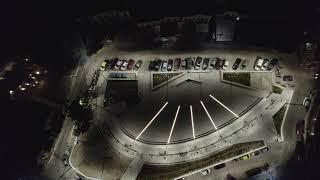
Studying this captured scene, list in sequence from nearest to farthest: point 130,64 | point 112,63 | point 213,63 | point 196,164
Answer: point 196,164, point 213,63, point 130,64, point 112,63

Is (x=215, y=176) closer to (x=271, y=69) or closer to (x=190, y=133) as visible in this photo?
(x=190, y=133)

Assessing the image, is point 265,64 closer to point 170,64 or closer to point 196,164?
point 170,64

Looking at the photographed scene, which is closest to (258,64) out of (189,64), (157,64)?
(189,64)

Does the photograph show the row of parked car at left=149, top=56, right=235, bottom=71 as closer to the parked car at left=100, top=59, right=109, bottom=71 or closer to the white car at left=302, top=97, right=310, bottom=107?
the parked car at left=100, top=59, right=109, bottom=71

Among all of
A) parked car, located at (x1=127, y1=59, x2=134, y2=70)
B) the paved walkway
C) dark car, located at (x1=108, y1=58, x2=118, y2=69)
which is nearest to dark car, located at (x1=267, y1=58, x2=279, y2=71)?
parked car, located at (x1=127, y1=59, x2=134, y2=70)

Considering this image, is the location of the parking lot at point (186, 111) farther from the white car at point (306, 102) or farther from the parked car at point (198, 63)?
the white car at point (306, 102)
